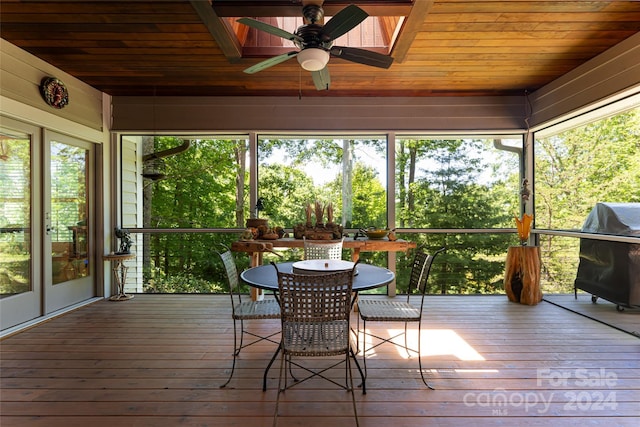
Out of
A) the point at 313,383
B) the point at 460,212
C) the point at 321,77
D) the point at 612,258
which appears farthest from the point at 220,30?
the point at 612,258

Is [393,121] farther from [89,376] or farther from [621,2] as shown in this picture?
[89,376]

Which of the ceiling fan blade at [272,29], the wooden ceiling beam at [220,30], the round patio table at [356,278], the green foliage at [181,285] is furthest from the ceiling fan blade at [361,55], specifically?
the green foliage at [181,285]

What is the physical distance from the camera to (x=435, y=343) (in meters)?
3.13

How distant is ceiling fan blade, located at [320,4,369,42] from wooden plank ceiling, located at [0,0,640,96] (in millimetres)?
592

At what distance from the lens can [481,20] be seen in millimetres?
3053

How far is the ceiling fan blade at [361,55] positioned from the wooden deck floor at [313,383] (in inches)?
96.9

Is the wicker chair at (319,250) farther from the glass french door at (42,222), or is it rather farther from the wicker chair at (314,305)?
the glass french door at (42,222)

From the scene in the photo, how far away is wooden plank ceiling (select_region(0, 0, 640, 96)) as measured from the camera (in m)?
2.86

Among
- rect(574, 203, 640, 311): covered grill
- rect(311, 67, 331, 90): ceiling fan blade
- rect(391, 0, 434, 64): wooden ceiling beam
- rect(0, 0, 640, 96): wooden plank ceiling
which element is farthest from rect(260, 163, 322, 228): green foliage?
rect(574, 203, 640, 311): covered grill

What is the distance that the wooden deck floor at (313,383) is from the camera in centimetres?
203

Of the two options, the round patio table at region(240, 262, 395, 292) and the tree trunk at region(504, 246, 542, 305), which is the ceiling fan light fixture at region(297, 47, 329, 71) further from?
the tree trunk at region(504, 246, 542, 305)

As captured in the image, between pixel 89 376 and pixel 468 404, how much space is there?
2.71 meters

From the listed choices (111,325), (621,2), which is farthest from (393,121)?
(111,325)

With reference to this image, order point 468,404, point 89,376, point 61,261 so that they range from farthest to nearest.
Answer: point 61,261 < point 89,376 < point 468,404
